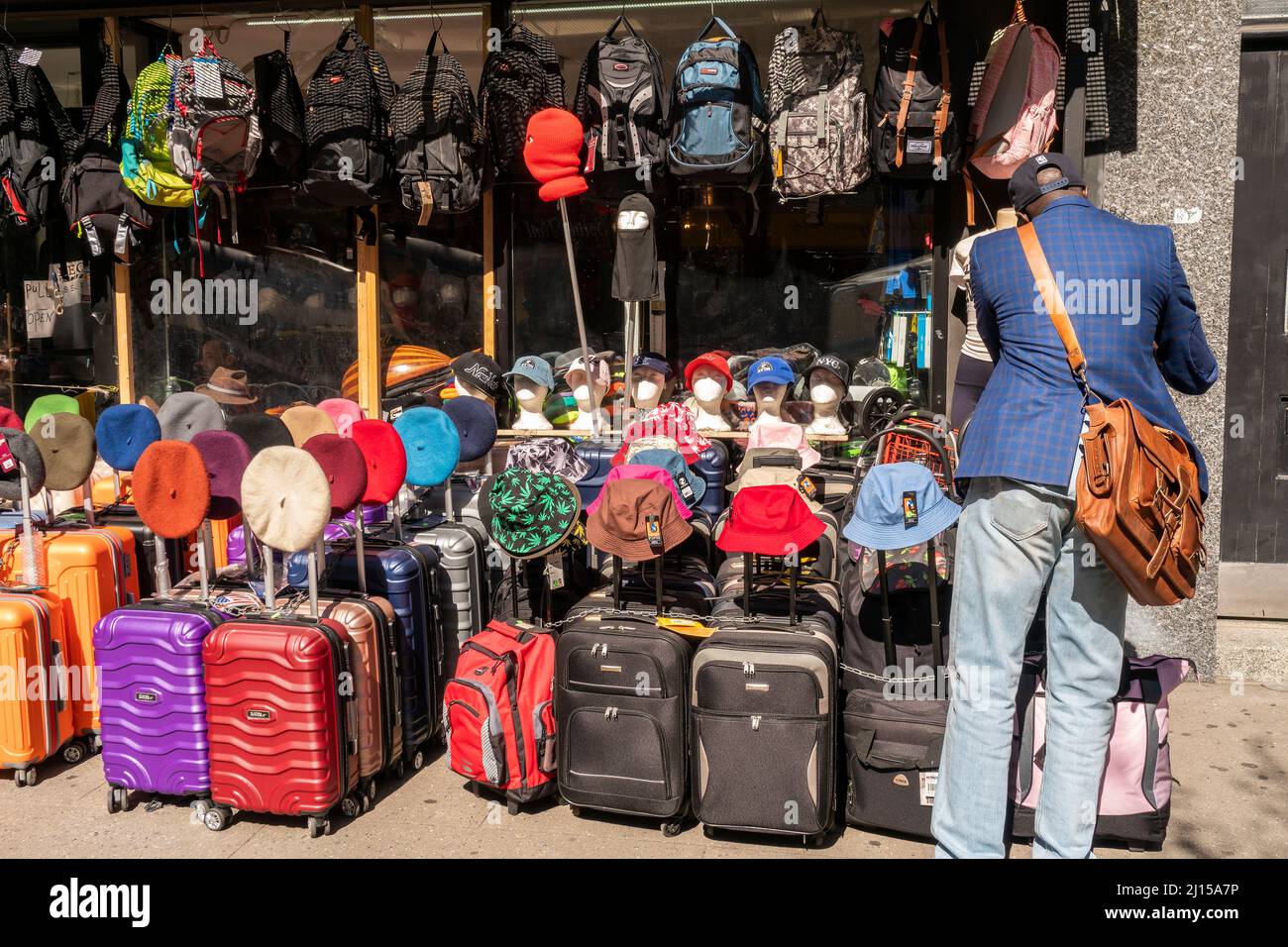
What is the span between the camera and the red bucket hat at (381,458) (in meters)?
4.39

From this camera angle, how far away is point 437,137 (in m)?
6.01

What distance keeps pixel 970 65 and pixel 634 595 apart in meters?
3.47

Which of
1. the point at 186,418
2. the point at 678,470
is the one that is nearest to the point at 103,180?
the point at 186,418

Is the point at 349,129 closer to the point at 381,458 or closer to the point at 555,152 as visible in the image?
the point at 555,152

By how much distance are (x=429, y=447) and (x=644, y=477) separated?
3.36 feet

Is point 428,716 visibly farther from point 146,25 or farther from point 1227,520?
point 146,25

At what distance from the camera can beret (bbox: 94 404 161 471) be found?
15.0ft

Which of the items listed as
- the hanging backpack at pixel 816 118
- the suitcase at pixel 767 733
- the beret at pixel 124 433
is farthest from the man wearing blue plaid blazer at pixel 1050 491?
the beret at pixel 124 433

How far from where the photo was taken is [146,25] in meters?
6.96

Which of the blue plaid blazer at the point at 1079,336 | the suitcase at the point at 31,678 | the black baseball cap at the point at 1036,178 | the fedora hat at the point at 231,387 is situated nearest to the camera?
the blue plaid blazer at the point at 1079,336

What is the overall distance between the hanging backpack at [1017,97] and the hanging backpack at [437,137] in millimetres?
2720

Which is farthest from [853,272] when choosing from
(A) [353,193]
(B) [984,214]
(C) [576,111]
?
(A) [353,193]

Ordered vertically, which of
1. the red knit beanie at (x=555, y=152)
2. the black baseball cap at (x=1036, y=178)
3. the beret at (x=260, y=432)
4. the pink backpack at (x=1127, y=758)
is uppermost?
the red knit beanie at (x=555, y=152)

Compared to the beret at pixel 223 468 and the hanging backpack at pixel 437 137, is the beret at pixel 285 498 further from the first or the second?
the hanging backpack at pixel 437 137
